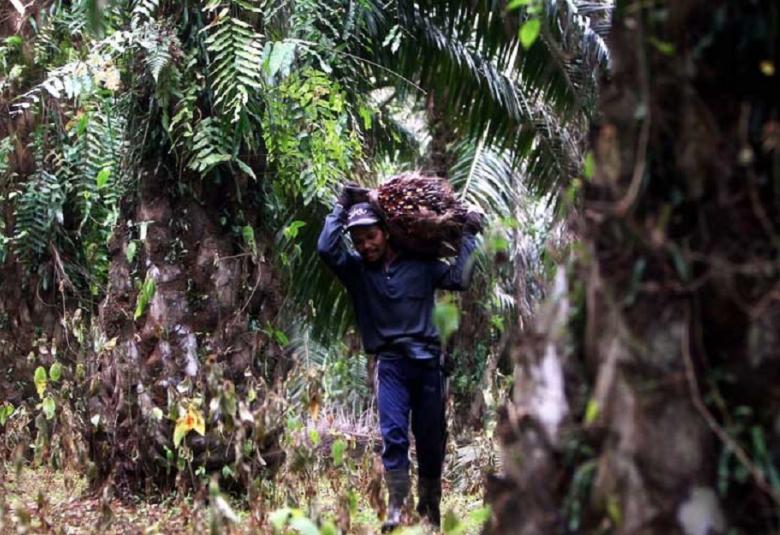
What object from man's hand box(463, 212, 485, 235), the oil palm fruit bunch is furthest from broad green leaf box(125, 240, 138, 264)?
man's hand box(463, 212, 485, 235)

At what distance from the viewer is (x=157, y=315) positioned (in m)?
7.43

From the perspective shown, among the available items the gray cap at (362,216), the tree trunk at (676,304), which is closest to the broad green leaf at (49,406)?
the gray cap at (362,216)

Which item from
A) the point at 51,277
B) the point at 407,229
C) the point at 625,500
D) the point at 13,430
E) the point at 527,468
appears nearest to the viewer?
the point at 625,500

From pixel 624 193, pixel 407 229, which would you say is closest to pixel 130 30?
pixel 407 229

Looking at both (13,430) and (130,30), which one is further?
(13,430)

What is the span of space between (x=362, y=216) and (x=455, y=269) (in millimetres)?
607

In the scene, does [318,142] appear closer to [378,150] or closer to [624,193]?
[378,150]

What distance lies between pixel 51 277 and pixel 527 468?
27.5 ft

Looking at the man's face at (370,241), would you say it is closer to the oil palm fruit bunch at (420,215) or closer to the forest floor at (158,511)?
the oil palm fruit bunch at (420,215)

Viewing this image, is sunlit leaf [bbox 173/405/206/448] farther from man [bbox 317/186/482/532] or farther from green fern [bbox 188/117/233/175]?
green fern [bbox 188/117/233/175]

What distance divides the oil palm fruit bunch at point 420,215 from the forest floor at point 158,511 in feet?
4.89

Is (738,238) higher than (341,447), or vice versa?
(738,238)

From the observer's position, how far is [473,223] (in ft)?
21.9

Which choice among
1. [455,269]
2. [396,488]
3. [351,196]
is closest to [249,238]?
[351,196]
